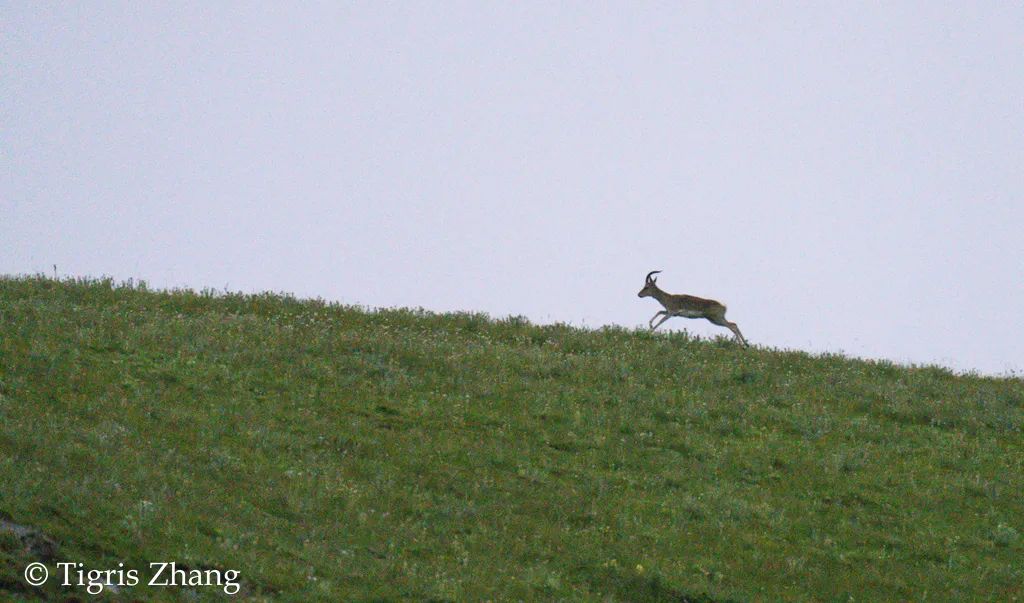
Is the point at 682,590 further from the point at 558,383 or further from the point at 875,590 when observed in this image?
the point at 558,383

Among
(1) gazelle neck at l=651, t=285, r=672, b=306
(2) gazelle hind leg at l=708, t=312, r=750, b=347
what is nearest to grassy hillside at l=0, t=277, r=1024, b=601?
(2) gazelle hind leg at l=708, t=312, r=750, b=347

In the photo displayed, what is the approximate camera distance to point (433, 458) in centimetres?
1533

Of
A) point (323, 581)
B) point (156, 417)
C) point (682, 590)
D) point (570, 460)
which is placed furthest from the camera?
point (570, 460)

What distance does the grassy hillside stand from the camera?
11.2m

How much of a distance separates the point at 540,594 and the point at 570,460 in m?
4.72

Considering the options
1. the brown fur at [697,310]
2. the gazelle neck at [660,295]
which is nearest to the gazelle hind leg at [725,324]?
the brown fur at [697,310]

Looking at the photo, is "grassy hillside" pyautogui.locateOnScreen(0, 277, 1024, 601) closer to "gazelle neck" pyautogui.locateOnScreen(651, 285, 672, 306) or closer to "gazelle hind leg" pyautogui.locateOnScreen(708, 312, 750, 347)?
"gazelle hind leg" pyautogui.locateOnScreen(708, 312, 750, 347)

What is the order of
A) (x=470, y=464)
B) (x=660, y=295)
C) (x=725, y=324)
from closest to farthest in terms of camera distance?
(x=470, y=464) < (x=725, y=324) < (x=660, y=295)

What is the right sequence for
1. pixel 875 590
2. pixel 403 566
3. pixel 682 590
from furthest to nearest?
pixel 875 590, pixel 682 590, pixel 403 566

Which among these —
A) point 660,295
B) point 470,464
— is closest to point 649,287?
point 660,295

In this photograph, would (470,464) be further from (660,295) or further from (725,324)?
(660,295)

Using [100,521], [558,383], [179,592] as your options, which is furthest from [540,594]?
[558,383]

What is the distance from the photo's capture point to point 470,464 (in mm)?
15375

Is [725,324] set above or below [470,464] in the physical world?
above
